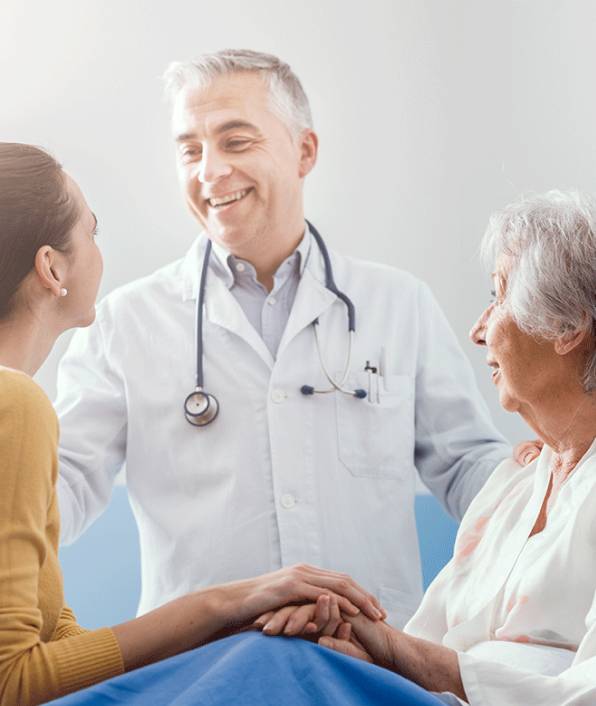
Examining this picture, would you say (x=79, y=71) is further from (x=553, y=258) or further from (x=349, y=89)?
(x=553, y=258)

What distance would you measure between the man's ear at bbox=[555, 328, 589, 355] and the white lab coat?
701mm

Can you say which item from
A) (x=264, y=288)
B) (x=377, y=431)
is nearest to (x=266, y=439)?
(x=377, y=431)

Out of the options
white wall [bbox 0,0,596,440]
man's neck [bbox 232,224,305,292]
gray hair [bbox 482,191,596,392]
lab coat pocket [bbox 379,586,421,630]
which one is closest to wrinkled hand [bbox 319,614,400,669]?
gray hair [bbox 482,191,596,392]

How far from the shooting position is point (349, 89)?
3012 millimetres

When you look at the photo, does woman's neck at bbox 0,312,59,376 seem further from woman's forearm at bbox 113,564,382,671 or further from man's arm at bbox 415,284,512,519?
man's arm at bbox 415,284,512,519

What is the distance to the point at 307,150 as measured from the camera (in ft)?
8.38

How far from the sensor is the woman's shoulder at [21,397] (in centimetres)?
132

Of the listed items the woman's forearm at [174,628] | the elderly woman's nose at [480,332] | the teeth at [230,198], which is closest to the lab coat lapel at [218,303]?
the teeth at [230,198]

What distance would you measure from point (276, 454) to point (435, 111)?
1166mm

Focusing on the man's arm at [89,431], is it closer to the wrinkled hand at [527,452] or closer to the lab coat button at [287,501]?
the lab coat button at [287,501]

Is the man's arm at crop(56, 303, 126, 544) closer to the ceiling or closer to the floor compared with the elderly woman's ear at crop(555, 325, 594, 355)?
closer to the floor

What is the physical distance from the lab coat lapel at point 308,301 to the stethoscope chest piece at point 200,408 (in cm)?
17

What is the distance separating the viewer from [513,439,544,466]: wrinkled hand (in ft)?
6.02

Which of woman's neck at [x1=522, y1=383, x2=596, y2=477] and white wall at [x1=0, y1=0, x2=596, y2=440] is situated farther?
white wall at [x1=0, y1=0, x2=596, y2=440]
